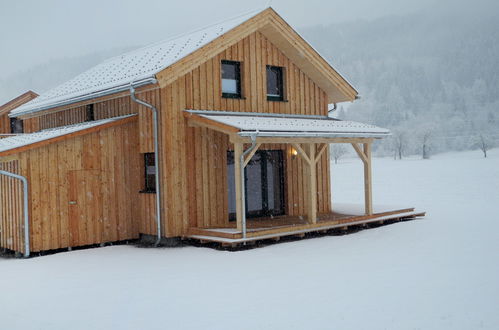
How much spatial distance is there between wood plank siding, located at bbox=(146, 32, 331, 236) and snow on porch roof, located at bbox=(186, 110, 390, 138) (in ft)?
0.72

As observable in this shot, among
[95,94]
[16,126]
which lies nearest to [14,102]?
[16,126]

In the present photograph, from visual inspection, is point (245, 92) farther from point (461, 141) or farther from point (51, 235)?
point (461, 141)

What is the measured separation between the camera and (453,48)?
17538 centimetres

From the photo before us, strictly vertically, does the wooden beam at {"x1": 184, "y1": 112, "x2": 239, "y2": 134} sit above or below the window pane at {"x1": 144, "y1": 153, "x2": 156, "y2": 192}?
above

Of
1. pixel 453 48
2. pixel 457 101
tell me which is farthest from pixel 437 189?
pixel 453 48

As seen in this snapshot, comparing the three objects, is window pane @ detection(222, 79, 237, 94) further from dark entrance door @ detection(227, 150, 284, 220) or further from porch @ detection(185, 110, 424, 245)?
dark entrance door @ detection(227, 150, 284, 220)

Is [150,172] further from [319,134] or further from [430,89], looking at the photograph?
[430,89]

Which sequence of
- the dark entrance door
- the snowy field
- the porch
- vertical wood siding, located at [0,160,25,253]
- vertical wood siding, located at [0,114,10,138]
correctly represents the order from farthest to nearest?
vertical wood siding, located at [0,114,10,138] < the dark entrance door < the porch < vertical wood siding, located at [0,160,25,253] < the snowy field

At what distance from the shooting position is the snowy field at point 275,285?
669 cm

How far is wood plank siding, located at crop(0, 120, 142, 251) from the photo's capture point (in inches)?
465

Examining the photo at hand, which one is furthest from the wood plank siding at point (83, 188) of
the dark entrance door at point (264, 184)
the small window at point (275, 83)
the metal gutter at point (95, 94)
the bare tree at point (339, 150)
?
the bare tree at point (339, 150)

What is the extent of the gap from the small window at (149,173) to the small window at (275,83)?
3.97 meters

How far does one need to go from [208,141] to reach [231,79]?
2.02 meters

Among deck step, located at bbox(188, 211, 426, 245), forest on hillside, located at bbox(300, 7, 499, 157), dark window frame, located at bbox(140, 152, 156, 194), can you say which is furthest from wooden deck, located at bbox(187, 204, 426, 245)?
forest on hillside, located at bbox(300, 7, 499, 157)
